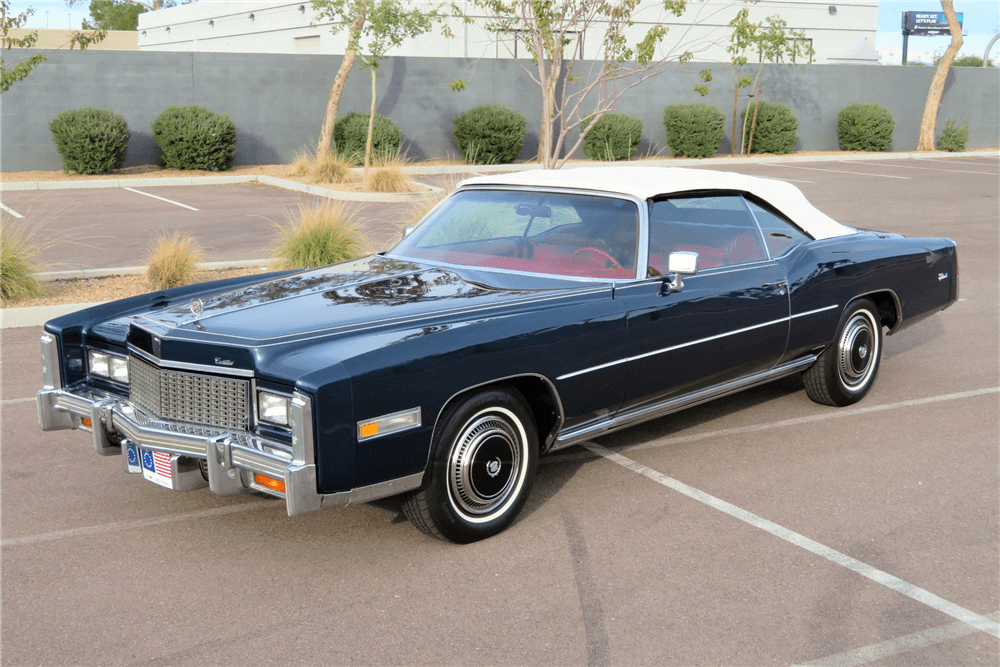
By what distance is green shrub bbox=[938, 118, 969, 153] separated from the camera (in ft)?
111

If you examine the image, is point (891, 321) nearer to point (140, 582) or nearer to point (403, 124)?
point (140, 582)

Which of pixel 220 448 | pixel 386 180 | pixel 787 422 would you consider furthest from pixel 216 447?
pixel 386 180

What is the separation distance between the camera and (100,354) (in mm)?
4707

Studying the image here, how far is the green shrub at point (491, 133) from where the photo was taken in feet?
85.3

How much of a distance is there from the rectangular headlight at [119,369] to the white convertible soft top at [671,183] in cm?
226

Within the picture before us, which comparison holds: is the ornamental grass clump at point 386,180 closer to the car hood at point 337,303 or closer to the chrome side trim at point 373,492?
the car hood at point 337,303

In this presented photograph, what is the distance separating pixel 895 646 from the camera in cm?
354

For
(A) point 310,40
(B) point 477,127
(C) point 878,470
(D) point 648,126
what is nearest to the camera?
(C) point 878,470

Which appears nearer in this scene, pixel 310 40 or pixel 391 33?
pixel 391 33

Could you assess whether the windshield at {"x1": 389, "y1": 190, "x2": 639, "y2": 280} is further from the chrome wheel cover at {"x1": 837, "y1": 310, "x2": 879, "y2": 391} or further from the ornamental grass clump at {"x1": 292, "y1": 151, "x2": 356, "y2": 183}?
the ornamental grass clump at {"x1": 292, "y1": 151, "x2": 356, "y2": 183}

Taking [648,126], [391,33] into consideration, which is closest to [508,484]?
[391,33]

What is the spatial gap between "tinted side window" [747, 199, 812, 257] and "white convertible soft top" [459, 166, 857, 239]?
0.16ft

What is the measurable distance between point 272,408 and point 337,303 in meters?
0.81

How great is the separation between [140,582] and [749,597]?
246 cm
